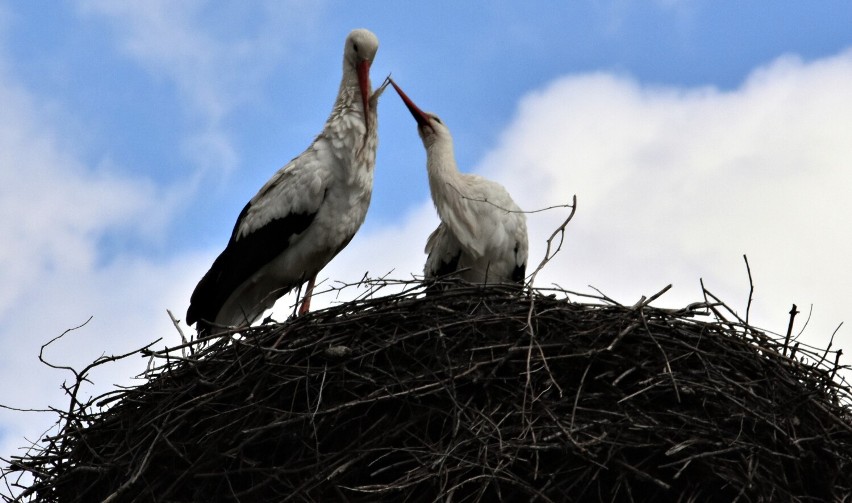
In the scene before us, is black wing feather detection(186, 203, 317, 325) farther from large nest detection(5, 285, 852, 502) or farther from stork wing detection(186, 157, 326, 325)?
large nest detection(5, 285, 852, 502)

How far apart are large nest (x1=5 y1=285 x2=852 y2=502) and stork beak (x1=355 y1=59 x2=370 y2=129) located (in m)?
1.14

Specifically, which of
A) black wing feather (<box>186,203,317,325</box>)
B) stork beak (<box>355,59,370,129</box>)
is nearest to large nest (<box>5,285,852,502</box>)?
black wing feather (<box>186,203,317,325</box>)

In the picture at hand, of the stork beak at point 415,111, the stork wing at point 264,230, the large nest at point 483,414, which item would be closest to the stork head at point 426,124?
the stork beak at point 415,111

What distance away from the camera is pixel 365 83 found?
4.59 meters

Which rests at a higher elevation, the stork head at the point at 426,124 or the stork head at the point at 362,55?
the stork head at the point at 362,55

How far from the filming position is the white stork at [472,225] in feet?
14.6

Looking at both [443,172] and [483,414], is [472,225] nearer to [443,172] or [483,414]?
[443,172]

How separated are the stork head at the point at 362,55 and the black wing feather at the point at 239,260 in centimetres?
52

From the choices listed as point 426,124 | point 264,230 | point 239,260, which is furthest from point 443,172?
point 239,260

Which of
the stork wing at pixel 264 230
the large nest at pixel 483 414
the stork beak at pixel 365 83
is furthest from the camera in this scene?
the stork beak at pixel 365 83

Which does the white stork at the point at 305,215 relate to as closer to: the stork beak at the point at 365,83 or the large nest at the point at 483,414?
the stork beak at the point at 365,83

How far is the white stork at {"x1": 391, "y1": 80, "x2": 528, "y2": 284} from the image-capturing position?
4465 mm

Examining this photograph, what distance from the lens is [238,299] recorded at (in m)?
4.64

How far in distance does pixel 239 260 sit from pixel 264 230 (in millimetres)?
150
